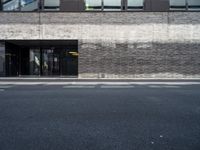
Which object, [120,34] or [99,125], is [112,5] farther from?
[99,125]

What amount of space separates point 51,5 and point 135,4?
7.11 m

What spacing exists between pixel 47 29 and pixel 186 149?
24619 mm

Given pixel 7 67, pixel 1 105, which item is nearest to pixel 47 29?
pixel 7 67

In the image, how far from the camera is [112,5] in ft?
98.9

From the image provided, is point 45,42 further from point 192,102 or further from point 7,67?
point 192,102

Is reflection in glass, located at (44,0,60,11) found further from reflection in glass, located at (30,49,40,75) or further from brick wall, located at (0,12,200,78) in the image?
reflection in glass, located at (30,49,40,75)

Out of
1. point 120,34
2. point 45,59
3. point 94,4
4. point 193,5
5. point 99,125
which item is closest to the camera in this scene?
point 99,125

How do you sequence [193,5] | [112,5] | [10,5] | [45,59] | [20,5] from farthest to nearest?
[45,59]
[10,5]
[20,5]
[193,5]
[112,5]

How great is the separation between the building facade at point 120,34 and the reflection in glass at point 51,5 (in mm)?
76

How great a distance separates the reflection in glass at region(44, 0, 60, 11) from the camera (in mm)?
29827

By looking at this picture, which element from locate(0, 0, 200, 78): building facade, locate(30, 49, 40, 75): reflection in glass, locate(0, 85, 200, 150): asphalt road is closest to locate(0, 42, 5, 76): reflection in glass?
locate(0, 0, 200, 78): building facade

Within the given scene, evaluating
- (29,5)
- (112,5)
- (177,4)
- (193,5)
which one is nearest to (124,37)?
(112,5)

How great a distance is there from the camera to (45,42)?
1236 inches

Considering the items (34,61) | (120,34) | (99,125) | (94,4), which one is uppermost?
(94,4)
